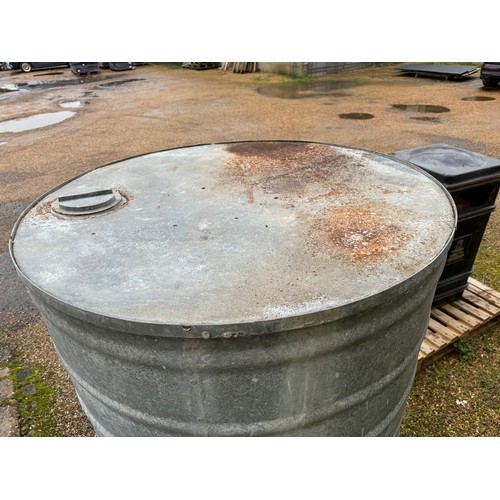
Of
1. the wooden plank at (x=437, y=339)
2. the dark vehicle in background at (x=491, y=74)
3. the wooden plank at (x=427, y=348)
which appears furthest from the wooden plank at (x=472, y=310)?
the dark vehicle in background at (x=491, y=74)

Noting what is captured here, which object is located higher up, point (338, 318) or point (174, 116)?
point (338, 318)

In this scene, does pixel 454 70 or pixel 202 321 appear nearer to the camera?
pixel 202 321

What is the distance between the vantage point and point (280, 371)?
131cm

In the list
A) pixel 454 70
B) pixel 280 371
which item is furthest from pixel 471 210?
pixel 454 70

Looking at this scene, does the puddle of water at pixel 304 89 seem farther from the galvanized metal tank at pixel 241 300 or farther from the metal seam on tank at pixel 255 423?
the metal seam on tank at pixel 255 423

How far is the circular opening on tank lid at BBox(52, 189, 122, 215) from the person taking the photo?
1928 millimetres

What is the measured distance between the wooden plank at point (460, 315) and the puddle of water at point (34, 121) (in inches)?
391

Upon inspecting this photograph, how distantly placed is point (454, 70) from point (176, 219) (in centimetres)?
1410

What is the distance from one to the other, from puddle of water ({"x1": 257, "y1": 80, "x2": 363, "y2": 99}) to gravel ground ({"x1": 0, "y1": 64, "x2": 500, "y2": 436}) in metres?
0.06

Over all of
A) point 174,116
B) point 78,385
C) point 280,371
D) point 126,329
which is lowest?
point 174,116

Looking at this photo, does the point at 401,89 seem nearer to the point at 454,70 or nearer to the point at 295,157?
the point at 454,70

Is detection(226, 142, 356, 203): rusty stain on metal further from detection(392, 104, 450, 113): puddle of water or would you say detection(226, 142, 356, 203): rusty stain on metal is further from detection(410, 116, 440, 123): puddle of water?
detection(392, 104, 450, 113): puddle of water

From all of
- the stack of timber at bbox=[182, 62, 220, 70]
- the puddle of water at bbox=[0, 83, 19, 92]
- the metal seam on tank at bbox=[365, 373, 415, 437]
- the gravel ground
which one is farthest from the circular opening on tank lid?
the stack of timber at bbox=[182, 62, 220, 70]

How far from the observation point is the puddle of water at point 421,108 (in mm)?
9326
